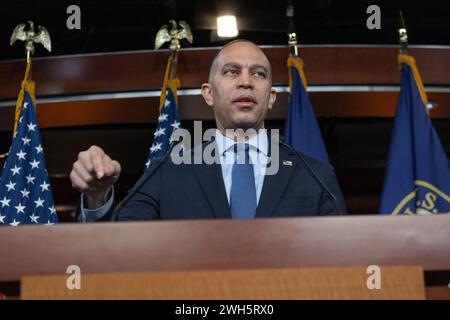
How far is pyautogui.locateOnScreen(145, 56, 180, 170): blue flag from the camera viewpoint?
3252 mm

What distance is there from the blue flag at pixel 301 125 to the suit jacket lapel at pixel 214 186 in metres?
1.66

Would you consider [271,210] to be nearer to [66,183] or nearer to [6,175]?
[6,175]

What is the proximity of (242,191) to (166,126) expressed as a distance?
1814 mm

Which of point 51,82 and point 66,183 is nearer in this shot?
point 51,82

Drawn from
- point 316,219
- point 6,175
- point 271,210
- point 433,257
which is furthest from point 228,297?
point 6,175

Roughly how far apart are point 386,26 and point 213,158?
2.93 m

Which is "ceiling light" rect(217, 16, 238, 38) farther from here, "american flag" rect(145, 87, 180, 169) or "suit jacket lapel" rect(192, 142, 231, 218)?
"suit jacket lapel" rect(192, 142, 231, 218)

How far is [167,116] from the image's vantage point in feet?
10.8

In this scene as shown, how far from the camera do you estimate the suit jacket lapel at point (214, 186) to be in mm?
1469

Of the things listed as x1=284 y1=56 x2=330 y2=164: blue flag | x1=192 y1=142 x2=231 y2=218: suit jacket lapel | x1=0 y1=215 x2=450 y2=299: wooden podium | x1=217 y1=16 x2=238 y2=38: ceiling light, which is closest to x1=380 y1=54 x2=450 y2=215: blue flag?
x1=284 y1=56 x2=330 y2=164: blue flag

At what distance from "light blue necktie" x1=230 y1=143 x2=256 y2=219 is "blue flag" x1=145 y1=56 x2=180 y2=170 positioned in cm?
167

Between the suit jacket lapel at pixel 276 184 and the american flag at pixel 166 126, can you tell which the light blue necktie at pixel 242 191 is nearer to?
the suit jacket lapel at pixel 276 184

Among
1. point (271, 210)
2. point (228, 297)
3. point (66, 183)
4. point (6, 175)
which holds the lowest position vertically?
point (228, 297)

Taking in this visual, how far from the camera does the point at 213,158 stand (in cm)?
166
